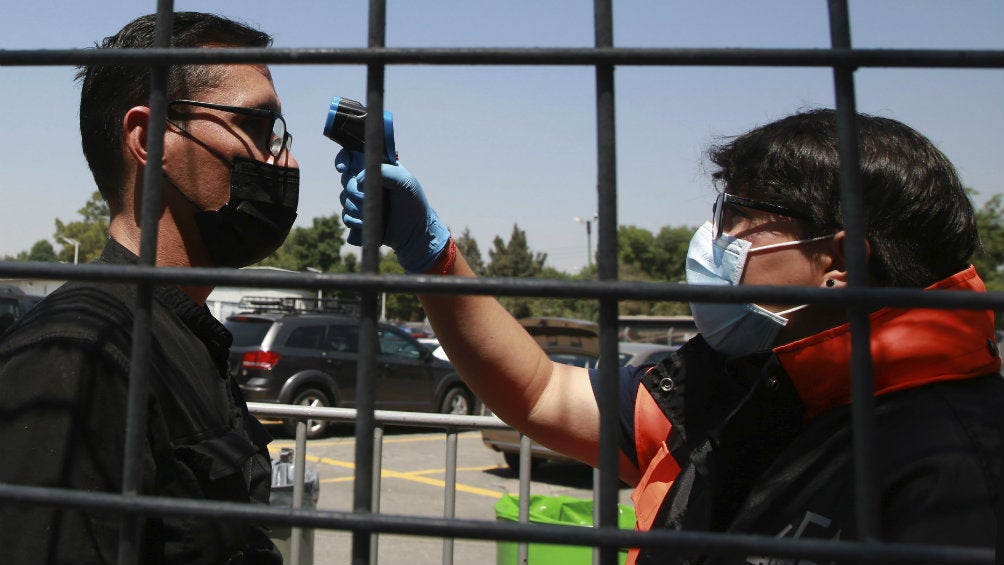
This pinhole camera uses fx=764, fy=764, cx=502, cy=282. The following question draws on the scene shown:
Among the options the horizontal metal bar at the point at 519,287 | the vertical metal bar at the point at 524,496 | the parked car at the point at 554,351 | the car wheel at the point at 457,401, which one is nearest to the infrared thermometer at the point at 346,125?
the horizontal metal bar at the point at 519,287

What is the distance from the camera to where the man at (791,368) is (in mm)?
1164

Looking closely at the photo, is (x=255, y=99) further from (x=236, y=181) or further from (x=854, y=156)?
(x=854, y=156)

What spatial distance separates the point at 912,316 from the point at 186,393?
4.19 ft

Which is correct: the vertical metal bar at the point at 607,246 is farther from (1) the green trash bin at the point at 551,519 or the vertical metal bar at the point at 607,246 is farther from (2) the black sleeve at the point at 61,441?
(1) the green trash bin at the point at 551,519

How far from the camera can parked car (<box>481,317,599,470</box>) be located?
28.2 feet

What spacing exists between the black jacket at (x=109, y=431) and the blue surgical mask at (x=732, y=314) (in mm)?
951

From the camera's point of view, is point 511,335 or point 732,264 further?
point 511,335

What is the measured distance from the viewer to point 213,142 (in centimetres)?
162

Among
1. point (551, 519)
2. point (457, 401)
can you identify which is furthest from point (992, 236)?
point (551, 519)

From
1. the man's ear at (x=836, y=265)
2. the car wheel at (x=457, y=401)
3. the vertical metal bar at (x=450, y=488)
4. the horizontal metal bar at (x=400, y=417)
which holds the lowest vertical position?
the car wheel at (x=457, y=401)

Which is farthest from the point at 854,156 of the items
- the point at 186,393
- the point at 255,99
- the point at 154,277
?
the point at 255,99

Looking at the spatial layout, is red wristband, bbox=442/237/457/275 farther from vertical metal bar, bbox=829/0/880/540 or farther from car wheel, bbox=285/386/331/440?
car wheel, bbox=285/386/331/440

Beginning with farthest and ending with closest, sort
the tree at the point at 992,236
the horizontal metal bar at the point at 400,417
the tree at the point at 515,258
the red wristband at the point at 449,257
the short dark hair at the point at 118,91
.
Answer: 1. the tree at the point at 515,258
2. the tree at the point at 992,236
3. the horizontal metal bar at the point at 400,417
4. the red wristband at the point at 449,257
5. the short dark hair at the point at 118,91

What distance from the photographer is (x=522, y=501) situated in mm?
3332
